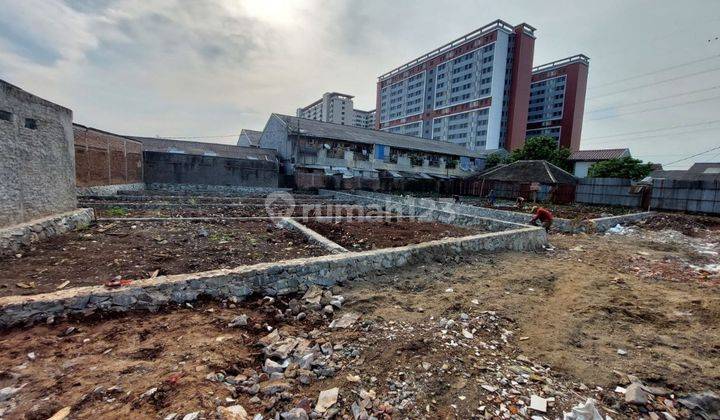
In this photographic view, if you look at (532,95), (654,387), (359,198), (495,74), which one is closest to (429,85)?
(495,74)

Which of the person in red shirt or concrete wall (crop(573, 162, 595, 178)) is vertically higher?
concrete wall (crop(573, 162, 595, 178))

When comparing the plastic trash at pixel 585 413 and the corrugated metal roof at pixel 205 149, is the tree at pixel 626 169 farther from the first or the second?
the plastic trash at pixel 585 413

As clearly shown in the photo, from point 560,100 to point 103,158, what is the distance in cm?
6571

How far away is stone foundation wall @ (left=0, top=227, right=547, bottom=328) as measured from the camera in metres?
3.12

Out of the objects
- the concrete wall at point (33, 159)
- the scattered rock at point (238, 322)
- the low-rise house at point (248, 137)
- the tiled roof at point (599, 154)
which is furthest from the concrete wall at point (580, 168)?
the concrete wall at point (33, 159)

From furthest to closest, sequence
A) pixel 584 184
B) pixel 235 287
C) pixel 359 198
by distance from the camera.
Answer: pixel 584 184 → pixel 359 198 → pixel 235 287

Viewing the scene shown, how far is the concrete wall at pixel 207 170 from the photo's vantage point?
18750 mm

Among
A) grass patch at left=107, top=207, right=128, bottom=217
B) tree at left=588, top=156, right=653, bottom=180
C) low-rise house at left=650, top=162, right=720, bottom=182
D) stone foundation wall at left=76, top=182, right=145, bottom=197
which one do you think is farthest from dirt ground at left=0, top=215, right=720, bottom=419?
Result: low-rise house at left=650, top=162, right=720, bottom=182

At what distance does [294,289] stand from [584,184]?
20.2 m

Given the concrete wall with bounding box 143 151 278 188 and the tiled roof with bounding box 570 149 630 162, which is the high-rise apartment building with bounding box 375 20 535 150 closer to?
the tiled roof with bounding box 570 149 630 162

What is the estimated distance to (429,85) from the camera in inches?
2391

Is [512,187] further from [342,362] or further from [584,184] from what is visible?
[342,362]

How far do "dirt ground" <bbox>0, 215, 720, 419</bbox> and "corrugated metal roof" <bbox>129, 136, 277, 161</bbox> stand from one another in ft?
72.1

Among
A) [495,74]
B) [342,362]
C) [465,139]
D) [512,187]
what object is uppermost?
[495,74]
